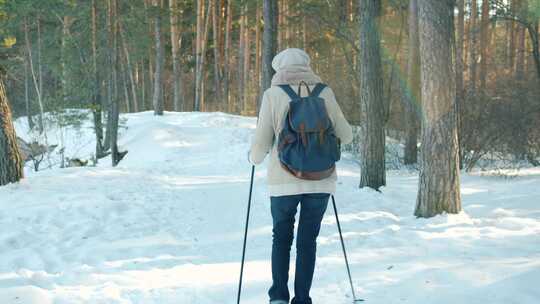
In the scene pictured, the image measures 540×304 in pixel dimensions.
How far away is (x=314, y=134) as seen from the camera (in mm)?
3561

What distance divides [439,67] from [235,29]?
27.3m

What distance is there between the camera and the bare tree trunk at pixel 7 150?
27.1 feet

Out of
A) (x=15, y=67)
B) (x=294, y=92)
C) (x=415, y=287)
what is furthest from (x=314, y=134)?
(x=15, y=67)

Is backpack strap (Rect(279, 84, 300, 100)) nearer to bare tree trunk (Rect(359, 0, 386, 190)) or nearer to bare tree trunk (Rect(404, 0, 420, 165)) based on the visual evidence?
bare tree trunk (Rect(359, 0, 386, 190))

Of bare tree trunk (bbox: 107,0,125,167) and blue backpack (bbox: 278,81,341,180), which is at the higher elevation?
bare tree trunk (bbox: 107,0,125,167)

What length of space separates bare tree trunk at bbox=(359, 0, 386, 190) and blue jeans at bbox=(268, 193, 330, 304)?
Result: 5.70 meters

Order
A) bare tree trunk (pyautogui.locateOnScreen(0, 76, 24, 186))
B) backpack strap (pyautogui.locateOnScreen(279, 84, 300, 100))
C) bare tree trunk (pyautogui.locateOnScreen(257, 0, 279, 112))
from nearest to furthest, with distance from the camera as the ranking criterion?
1. backpack strap (pyautogui.locateOnScreen(279, 84, 300, 100))
2. bare tree trunk (pyautogui.locateOnScreen(0, 76, 24, 186))
3. bare tree trunk (pyautogui.locateOnScreen(257, 0, 279, 112))

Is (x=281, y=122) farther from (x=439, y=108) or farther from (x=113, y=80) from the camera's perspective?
(x=113, y=80)

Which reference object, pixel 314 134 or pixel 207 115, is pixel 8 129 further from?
pixel 207 115

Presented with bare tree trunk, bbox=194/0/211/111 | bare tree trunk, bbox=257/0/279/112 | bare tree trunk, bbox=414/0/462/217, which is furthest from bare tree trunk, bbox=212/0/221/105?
bare tree trunk, bbox=414/0/462/217

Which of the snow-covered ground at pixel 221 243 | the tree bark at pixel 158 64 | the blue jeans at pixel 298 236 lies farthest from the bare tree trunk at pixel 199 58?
the blue jeans at pixel 298 236

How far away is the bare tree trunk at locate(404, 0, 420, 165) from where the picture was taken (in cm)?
1382

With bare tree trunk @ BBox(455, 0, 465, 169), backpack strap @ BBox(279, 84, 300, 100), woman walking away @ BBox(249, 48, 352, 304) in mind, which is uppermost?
bare tree trunk @ BBox(455, 0, 465, 169)

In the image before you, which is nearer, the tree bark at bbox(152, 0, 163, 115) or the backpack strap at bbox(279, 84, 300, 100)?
the backpack strap at bbox(279, 84, 300, 100)
